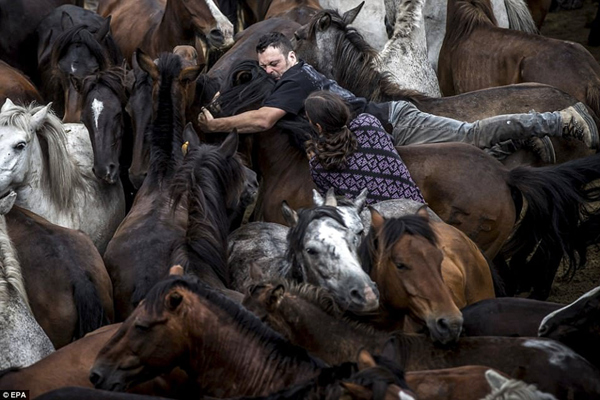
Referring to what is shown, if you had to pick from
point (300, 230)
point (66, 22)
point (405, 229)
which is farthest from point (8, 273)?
point (66, 22)

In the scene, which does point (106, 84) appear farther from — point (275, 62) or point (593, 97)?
point (593, 97)

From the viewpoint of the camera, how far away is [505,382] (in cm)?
339

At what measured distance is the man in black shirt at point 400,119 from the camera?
6.00m

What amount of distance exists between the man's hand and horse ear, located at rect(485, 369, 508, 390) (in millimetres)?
2988

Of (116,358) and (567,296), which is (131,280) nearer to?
(116,358)

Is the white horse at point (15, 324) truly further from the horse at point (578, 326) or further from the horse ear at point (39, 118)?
the horse at point (578, 326)

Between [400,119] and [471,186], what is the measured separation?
812 mm

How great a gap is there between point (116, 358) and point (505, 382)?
56.0 inches

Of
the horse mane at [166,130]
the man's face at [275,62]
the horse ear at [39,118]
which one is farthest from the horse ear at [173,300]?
the man's face at [275,62]

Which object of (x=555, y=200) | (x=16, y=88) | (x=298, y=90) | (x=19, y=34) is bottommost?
(x=19, y=34)

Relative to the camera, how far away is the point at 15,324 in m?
4.51

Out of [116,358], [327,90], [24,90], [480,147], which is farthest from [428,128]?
[116,358]

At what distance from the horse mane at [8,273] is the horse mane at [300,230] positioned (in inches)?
47.0

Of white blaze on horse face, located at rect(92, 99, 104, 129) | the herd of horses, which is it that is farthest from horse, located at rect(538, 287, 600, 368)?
white blaze on horse face, located at rect(92, 99, 104, 129)
